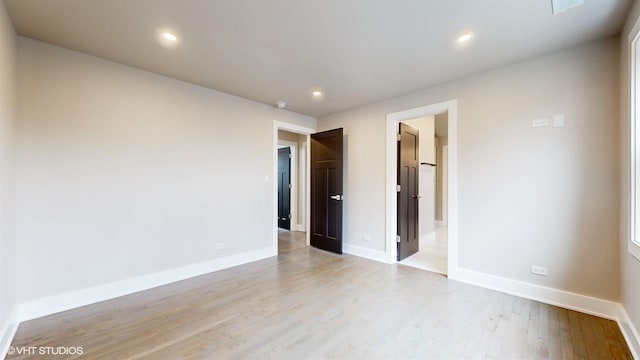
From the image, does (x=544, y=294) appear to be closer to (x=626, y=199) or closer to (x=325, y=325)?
(x=626, y=199)

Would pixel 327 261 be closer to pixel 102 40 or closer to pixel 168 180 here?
pixel 168 180

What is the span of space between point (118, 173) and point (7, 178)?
851 mm

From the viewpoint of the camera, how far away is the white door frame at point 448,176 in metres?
3.23

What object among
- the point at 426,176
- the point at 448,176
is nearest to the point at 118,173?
the point at 448,176

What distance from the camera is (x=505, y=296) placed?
275cm

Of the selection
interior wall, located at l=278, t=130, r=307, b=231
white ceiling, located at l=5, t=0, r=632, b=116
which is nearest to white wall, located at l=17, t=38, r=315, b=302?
white ceiling, located at l=5, t=0, r=632, b=116

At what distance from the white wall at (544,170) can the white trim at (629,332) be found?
0.20m

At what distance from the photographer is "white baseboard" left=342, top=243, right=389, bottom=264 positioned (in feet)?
13.3

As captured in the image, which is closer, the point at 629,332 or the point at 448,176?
the point at 629,332

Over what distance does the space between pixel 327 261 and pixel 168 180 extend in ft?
8.25

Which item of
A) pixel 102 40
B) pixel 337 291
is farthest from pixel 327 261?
pixel 102 40

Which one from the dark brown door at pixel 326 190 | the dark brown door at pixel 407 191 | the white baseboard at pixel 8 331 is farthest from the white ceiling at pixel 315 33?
the white baseboard at pixel 8 331

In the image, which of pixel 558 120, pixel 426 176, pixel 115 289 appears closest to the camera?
pixel 558 120

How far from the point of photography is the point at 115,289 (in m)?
2.77
